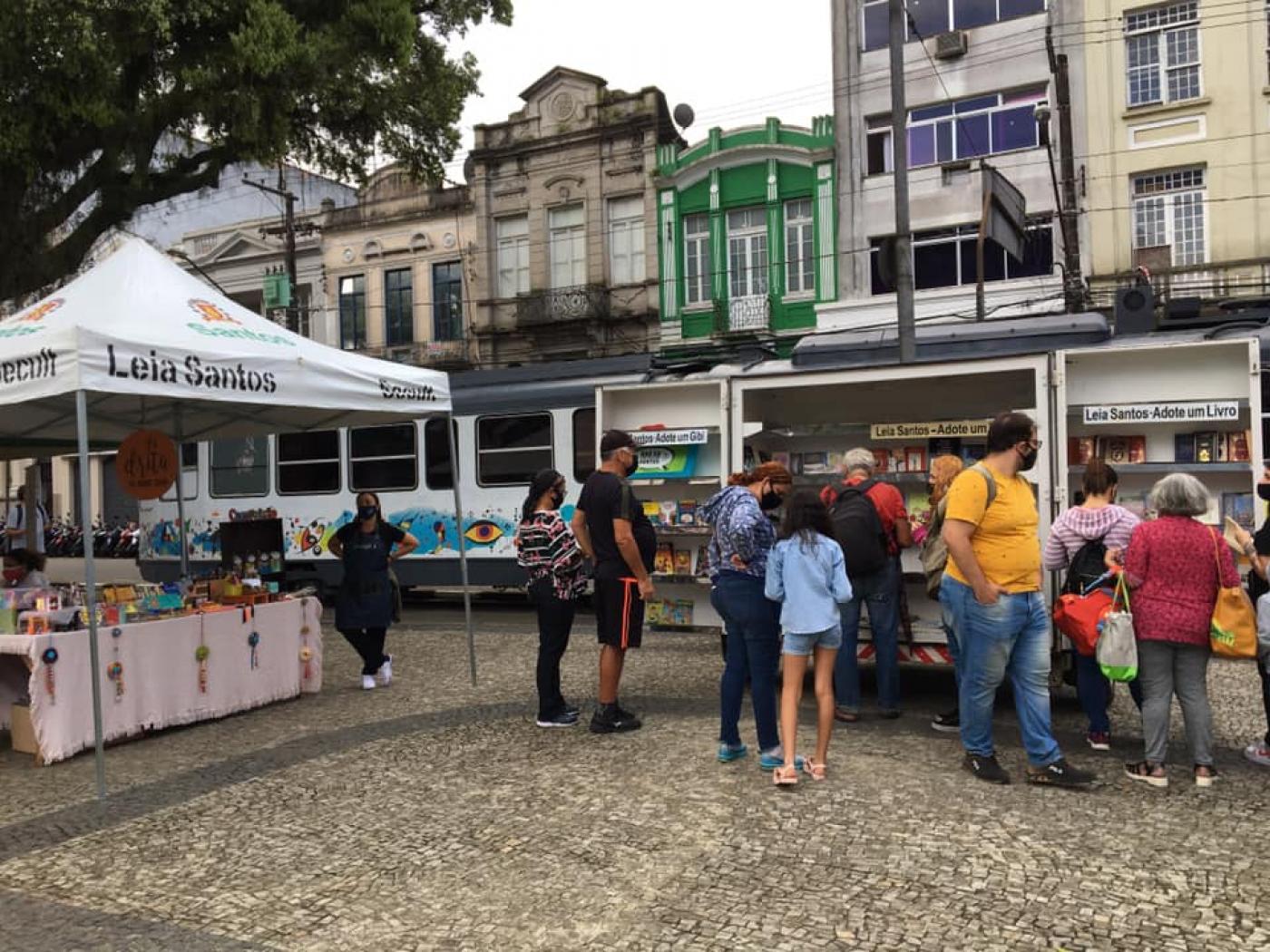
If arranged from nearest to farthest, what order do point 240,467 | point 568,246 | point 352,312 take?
point 240,467 < point 568,246 < point 352,312

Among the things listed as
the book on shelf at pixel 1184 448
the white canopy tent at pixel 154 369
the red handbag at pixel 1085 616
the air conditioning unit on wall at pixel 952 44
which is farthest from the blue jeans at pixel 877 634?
the air conditioning unit on wall at pixel 952 44

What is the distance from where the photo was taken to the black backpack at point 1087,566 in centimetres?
589

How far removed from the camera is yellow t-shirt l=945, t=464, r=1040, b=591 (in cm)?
516

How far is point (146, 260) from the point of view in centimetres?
737

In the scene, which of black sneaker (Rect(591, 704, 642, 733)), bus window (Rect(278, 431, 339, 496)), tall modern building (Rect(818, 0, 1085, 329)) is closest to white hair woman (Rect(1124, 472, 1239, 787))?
black sneaker (Rect(591, 704, 642, 733))

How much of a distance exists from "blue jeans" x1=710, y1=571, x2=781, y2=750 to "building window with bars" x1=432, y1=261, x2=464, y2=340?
24.8 metres

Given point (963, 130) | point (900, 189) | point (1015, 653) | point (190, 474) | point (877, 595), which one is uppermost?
point (963, 130)

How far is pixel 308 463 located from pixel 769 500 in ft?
35.1

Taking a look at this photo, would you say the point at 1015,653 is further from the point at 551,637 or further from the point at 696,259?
the point at 696,259

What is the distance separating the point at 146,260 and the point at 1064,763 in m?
6.64

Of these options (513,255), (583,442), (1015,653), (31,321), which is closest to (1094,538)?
(1015,653)

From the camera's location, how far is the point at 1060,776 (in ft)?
17.3

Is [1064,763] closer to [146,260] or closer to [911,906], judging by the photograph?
[911,906]

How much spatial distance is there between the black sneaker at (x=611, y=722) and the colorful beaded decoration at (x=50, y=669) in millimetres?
3256
